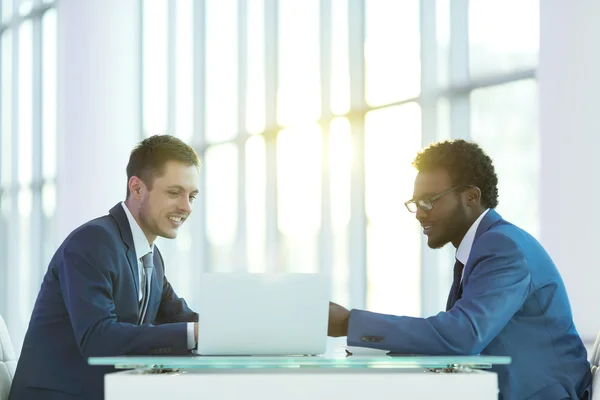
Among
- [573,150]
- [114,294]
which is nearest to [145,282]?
[114,294]

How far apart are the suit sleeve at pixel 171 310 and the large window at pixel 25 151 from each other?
6424mm

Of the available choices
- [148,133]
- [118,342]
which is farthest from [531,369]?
[148,133]

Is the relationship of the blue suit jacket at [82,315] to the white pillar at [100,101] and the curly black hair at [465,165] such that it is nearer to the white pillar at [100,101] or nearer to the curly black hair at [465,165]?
the curly black hair at [465,165]

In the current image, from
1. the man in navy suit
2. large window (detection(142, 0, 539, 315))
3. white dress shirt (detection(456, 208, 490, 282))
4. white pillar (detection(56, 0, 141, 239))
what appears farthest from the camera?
white pillar (detection(56, 0, 141, 239))

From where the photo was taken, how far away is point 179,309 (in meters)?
3.31

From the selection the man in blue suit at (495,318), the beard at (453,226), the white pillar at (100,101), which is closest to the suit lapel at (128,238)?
the man in blue suit at (495,318)

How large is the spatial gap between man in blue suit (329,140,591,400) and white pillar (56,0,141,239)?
5723mm

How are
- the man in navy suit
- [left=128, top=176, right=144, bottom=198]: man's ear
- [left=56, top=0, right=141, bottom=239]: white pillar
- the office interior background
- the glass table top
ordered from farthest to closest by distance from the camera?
[left=56, top=0, right=141, bottom=239]: white pillar < the office interior background < [left=128, top=176, right=144, bottom=198]: man's ear < the man in navy suit < the glass table top

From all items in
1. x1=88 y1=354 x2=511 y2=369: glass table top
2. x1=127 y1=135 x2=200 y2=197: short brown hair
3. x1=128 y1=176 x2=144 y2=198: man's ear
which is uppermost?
x1=127 y1=135 x2=200 y2=197: short brown hair

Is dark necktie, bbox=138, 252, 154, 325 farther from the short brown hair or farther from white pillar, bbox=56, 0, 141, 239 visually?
white pillar, bbox=56, 0, 141, 239

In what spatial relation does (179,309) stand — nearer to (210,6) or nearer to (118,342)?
(118,342)

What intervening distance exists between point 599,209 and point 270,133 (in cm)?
335

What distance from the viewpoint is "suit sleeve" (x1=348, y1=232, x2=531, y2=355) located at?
244 centimetres

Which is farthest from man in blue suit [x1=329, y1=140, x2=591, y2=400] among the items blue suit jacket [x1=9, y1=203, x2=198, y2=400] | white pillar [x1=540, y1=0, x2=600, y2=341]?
white pillar [x1=540, y1=0, x2=600, y2=341]
